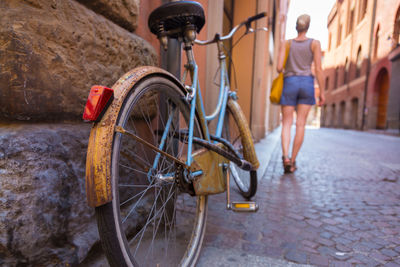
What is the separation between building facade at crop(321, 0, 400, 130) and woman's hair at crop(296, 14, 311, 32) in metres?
10.3

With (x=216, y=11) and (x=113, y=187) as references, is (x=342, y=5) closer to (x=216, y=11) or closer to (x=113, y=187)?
(x=216, y=11)

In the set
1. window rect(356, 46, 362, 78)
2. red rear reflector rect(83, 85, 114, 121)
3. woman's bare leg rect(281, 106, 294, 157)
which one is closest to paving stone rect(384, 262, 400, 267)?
red rear reflector rect(83, 85, 114, 121)

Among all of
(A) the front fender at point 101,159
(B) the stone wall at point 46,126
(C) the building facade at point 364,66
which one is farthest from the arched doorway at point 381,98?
(A) the front fender at point 101,159

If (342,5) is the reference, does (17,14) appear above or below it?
below

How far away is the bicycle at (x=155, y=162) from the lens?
2.64 ft

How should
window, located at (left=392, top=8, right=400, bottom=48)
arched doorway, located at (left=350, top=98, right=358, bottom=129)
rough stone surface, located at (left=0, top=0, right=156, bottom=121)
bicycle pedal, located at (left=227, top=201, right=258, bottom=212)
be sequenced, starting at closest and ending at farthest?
rough stone surface, located at (left=0, top=0, right=156, bottom=121) < bicycle pedal, located at (left=227, top=201, right=258, bottom=212) < window, located at (left=392, top=8, right=400, bottom=48) < arched doorway, located at (left=350, top=98, right=358, bottom=129)

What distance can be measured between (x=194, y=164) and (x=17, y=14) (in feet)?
3.19

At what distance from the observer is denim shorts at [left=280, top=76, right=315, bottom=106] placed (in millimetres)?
3316

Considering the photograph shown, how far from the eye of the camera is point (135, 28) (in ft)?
5.36

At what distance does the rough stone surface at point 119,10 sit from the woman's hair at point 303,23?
259 centimetres

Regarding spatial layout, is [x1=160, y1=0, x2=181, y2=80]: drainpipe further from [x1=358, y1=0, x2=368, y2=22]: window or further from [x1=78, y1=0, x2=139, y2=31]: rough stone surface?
[x1=358, y1=0, x2=368, y2=22]: window

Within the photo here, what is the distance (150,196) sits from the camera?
4.71ft

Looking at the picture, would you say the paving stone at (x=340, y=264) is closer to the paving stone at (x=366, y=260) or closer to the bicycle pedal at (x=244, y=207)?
the paving stone at (x=366, y=260)

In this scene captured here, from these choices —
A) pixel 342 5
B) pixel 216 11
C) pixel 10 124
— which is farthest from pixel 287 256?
pixel 342 5
